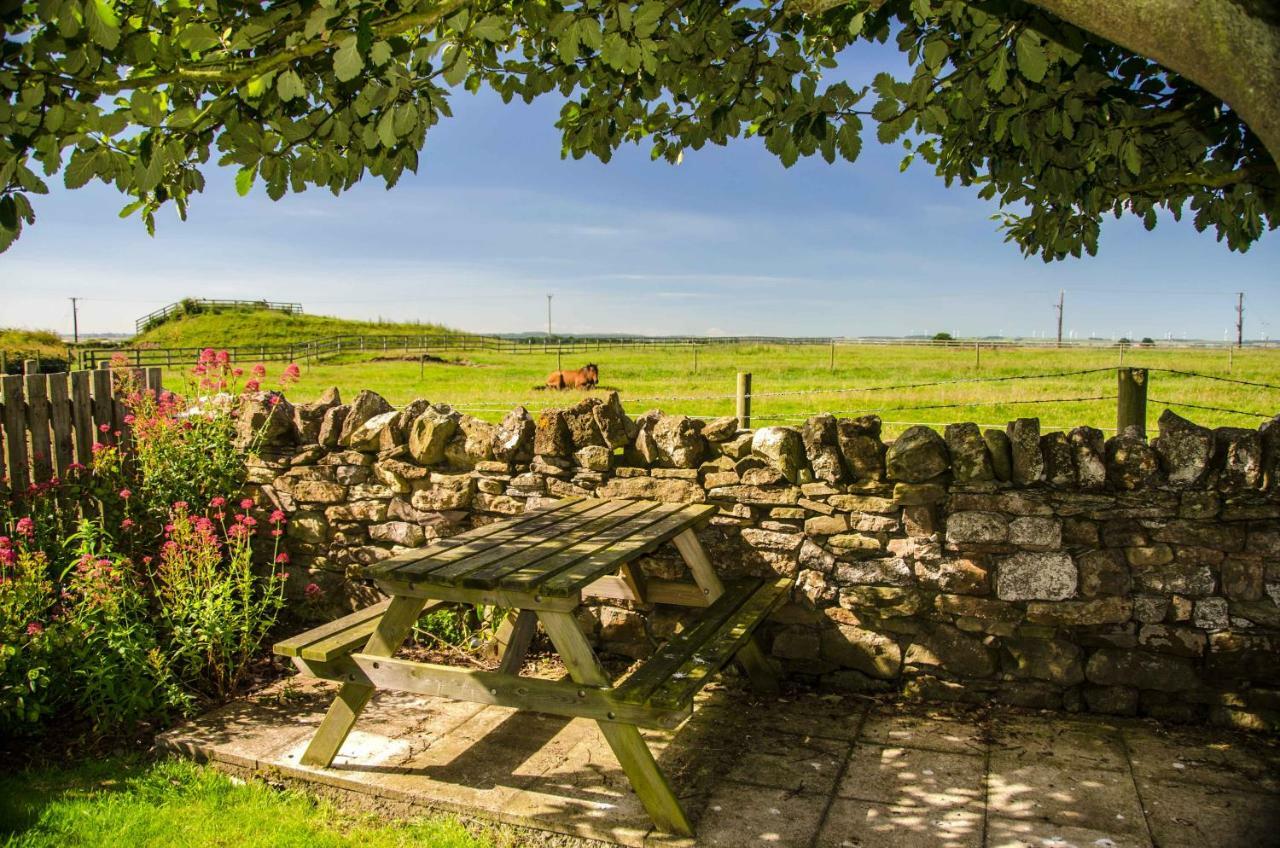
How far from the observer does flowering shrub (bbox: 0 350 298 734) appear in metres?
4.29

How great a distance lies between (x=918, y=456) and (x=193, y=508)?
4334mm

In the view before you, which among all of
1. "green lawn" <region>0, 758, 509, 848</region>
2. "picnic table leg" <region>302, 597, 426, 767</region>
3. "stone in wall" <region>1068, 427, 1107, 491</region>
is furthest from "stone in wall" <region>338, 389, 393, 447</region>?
"stone in wall" <region>1068, 427, 1107, 491</region>

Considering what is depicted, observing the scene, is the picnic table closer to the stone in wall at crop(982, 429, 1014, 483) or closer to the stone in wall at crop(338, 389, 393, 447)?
the stone in wall at crop(982, 429, 1014, 483)

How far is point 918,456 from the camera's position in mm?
4531

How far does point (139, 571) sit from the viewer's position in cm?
539

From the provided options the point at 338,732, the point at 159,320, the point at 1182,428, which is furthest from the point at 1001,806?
the point at 159,320

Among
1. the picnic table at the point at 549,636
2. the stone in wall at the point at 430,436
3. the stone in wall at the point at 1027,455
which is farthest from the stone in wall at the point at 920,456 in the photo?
the stone in wall at the point at 430,436

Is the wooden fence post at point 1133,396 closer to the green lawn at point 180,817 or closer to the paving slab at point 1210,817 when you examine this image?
the paving slab at point 1210,817

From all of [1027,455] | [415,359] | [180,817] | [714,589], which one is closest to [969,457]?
[1027,455]

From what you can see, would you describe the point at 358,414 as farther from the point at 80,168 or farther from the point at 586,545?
the point at 80,168

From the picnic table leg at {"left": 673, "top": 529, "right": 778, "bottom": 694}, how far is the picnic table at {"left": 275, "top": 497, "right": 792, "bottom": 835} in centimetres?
5

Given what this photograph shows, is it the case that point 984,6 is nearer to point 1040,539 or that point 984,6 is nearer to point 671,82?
point 671,82

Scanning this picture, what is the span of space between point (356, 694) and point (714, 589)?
187cm

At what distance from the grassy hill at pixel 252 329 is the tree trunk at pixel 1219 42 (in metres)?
54.0
